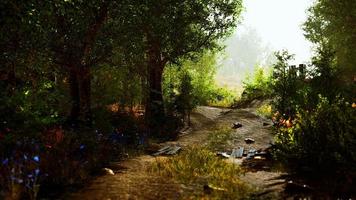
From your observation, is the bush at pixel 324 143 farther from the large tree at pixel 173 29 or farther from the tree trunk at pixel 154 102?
the tree trunk at pixel 154 102

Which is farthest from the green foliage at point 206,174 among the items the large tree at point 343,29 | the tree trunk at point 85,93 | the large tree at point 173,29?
the large tree at point 343,29

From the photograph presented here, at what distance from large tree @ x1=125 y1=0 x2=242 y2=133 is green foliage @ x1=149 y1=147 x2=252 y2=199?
608cm

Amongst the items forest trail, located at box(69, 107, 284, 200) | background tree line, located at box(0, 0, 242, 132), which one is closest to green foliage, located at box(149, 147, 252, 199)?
forest trail, located at box(69, 107, 284, 200)

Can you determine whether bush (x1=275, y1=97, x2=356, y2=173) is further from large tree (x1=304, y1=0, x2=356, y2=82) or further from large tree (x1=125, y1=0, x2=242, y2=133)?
large tree (x1=304, y1=0, x2=356, y2=82)

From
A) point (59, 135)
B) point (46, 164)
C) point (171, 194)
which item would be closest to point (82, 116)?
point (59, 135)

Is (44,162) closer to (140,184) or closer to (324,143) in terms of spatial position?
(140,184)

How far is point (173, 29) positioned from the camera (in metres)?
16.9

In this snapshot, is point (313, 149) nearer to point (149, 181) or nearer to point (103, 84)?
point (149, 181)

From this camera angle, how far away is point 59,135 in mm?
8781

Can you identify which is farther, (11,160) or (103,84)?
(103,84)

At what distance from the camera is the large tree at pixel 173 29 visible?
15.7 metres

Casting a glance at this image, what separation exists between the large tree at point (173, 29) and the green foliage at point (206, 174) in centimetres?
608

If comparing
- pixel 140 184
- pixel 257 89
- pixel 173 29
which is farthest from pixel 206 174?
pixel 257 89

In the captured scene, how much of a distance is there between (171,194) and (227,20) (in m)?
13.8
